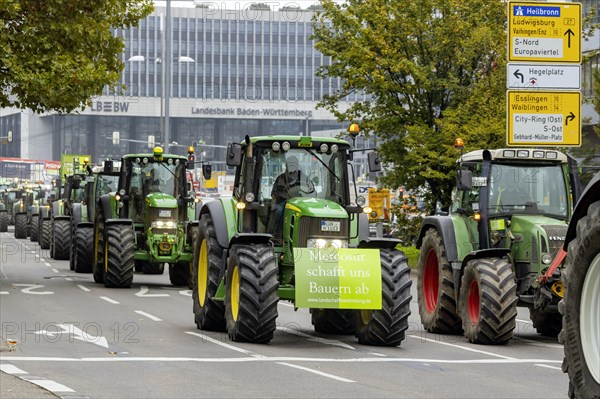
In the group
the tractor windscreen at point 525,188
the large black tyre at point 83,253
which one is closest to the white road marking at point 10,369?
the tractor windscreen at point 525,188

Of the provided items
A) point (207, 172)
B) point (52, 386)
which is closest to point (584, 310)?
point (52, 386)

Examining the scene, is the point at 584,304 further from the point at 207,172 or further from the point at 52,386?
the point at 207,172

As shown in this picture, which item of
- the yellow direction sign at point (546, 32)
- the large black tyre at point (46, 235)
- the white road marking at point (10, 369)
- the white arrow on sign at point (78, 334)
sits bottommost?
the large black tyre at point (46, 235)

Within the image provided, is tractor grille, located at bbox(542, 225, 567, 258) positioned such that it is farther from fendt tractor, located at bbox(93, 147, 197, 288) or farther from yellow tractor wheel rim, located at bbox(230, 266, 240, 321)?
fendt tractor, located at bbox(93, 147, 197, 288)

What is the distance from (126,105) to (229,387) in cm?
13353

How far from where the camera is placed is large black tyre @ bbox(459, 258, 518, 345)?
1647 cm

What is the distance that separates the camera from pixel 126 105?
5664 inches

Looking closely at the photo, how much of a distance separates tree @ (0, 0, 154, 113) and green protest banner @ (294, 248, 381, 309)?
12556 millimetres

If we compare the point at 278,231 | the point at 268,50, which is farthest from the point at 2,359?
the point at 268,50

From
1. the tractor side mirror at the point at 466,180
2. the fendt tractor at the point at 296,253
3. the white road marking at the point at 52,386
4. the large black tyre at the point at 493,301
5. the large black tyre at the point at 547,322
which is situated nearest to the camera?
the white road marking at the point at 52,386

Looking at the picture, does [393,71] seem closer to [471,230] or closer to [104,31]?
[104,31]

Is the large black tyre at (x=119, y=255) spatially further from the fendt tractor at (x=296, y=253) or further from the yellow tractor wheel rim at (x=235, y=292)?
the yellow tractor wheel rim at (x=235, y=292)

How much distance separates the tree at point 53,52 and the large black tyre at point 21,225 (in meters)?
32.7

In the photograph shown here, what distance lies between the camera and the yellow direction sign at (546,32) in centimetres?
1750
